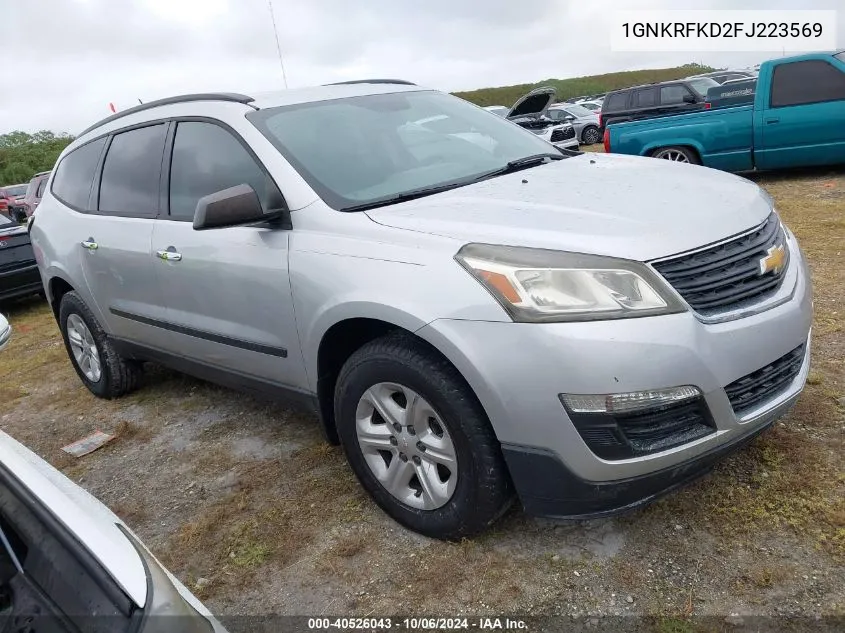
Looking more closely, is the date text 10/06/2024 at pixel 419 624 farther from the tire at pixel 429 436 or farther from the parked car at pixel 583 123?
the parked car at pixel 583 123

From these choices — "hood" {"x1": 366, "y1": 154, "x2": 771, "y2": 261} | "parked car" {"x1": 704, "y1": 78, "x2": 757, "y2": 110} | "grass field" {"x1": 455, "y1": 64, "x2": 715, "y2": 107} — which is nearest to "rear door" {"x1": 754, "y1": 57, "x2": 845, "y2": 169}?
"parked car" {"x1": 704, "y1": 78, "x2": 757, "y2": 110}

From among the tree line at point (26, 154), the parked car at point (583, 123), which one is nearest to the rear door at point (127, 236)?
the parked car at point (583, 123)

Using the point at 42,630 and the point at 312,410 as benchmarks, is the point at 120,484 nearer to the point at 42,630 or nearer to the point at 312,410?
the point at 312,410

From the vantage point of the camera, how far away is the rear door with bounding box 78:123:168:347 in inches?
144

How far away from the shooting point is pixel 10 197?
2134 centimetres

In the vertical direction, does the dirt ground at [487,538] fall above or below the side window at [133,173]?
below

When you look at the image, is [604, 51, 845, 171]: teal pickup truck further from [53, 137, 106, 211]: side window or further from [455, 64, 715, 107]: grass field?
[455, 64, 715, 107]: grass field

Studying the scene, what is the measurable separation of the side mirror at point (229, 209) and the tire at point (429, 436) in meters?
0.70

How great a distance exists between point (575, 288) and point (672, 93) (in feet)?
47.8

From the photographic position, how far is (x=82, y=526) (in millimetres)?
1272

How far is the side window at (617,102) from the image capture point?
1502 cm

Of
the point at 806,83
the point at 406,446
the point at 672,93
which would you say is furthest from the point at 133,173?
the point at 672,93

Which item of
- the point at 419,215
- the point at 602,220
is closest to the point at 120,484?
the point at 419,215

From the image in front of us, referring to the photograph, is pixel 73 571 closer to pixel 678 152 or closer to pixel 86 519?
pixel 86 519
